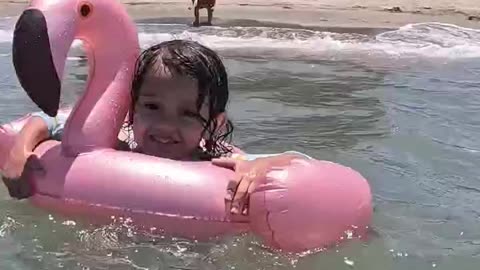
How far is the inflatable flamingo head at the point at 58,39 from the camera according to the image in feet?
10.5

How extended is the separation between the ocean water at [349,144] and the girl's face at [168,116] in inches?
15.2

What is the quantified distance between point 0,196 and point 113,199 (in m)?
0.75

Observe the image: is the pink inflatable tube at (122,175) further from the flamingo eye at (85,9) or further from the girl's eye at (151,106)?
the girl's eye at (151,106)

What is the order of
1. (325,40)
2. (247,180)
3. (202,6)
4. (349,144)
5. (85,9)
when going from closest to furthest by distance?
(247,180)
(85,9)
(349,144)
(325,40)
(202,6)

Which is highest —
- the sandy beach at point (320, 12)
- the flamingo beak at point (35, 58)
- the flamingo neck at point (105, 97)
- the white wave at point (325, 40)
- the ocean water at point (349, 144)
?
the flamingo beak at point (35, 58)

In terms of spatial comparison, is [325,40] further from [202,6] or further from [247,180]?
[247,180]

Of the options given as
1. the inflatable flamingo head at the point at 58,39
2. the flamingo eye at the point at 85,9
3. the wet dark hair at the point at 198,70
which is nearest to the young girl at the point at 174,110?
the wet dark hair at the point at 198,70

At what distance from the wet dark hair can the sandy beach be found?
10759 millimetres

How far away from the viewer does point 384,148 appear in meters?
5.00

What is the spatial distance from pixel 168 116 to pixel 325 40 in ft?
28.2

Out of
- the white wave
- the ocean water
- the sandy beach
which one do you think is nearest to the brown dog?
the white wave

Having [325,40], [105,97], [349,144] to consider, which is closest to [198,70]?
[105,97]


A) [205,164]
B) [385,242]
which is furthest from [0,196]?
[385,242]

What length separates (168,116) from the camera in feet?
10.9
